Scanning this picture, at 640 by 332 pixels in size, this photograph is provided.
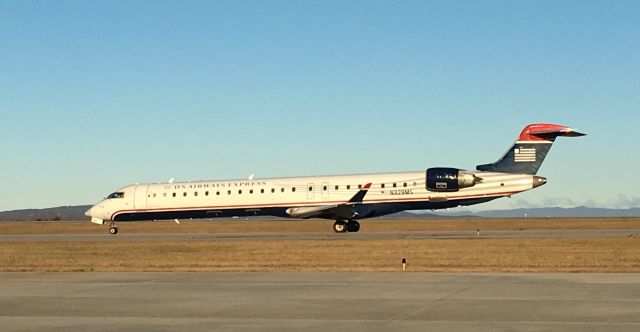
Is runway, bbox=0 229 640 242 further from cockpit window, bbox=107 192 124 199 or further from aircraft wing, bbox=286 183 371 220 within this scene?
cockpit window, bbox=107 192 124 199

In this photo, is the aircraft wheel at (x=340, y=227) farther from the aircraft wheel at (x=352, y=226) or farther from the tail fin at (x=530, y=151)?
the tail fin at (x=530, y=151)

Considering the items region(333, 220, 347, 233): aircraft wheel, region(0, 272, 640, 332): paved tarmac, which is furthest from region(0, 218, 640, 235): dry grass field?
region(0, 272, 640, 332): paved tarmac

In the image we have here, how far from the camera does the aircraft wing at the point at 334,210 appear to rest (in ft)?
160

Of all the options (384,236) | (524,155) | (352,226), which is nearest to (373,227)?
(352,226)

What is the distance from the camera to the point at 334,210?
49.3 meters

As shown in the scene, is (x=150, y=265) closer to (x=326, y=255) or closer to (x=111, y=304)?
(x=326, y=255)

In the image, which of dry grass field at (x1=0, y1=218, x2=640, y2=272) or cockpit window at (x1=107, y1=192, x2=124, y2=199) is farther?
cockpit window at (x1=107, y1=192, x2=124, y2=199)

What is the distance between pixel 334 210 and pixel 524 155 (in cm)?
1106

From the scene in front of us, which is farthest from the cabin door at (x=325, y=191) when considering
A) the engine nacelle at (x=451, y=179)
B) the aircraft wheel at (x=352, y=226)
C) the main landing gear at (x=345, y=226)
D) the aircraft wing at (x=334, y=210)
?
the engine nacelle at (x=451, y=179)

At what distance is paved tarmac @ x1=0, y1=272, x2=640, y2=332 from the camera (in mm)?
12789

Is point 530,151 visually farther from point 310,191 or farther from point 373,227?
point 373,227

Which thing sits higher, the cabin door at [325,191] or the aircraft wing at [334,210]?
the cabin door at [325,191]

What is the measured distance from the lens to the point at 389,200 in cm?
4825

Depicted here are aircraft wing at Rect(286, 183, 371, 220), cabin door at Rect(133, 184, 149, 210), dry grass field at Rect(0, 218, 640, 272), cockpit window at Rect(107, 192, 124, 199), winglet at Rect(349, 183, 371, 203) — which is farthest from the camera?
cockpit window at Rect(107, 192, 124, 199)
